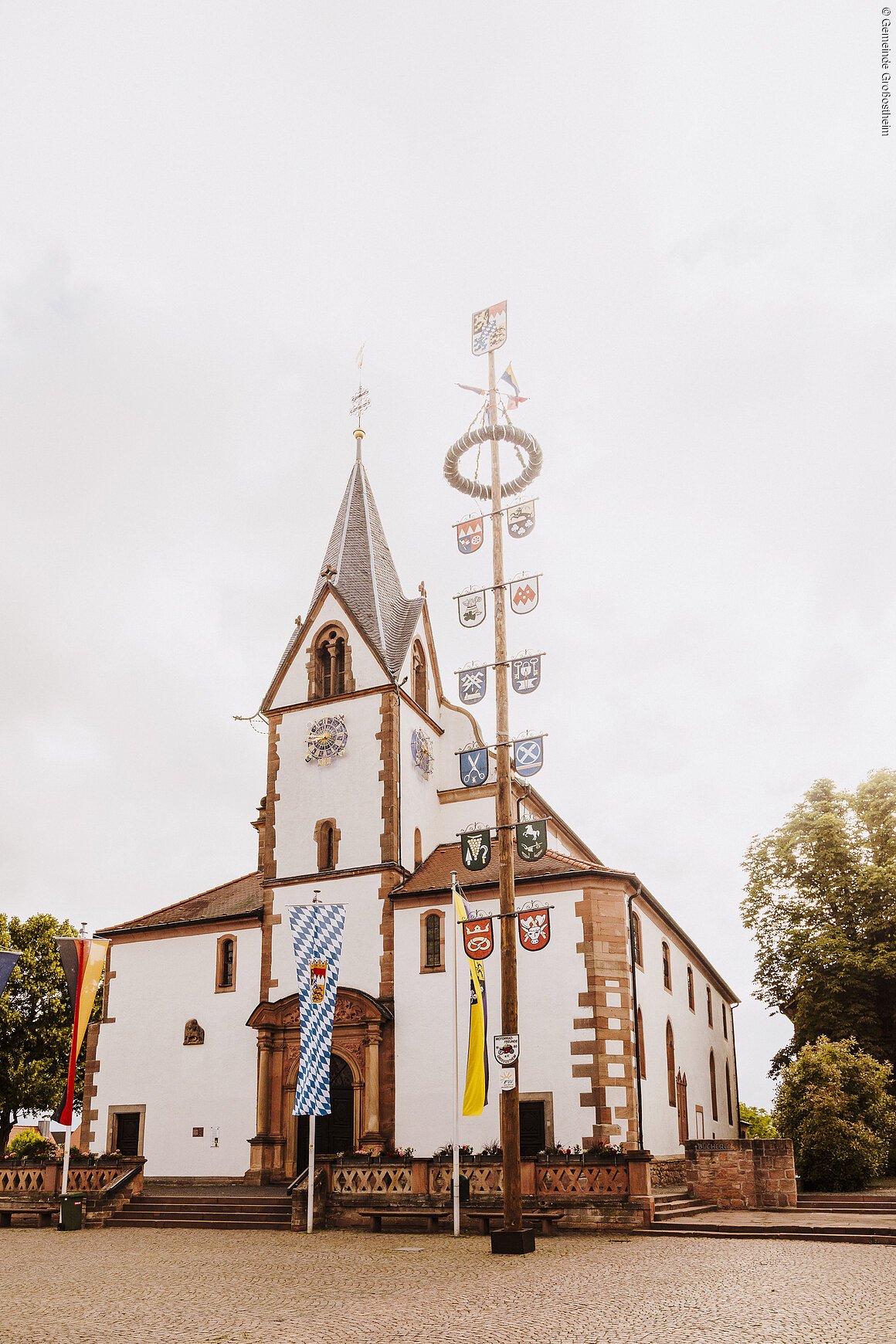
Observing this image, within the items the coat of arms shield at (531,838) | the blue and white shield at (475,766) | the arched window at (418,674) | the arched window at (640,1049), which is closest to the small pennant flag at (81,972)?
the blue and white shield at (475,766)

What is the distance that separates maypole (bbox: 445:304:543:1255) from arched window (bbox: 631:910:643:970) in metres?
9.44

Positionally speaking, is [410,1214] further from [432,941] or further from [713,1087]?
[713,1087]

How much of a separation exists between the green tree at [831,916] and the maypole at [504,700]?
60.7 feet

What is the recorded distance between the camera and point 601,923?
28.9 m

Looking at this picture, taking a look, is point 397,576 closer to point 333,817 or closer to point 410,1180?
point 333,817

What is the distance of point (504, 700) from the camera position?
2134cm

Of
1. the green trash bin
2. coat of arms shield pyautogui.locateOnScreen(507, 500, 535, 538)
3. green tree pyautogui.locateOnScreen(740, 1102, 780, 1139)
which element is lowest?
green tree pyautogui.locateOnScreen(740, 1102, 780, 1139)

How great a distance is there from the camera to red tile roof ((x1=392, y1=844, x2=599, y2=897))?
30.1m

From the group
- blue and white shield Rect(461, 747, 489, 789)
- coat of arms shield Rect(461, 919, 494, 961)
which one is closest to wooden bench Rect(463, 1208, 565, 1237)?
coat of arms shield Rect(461, 919, 494, 961)

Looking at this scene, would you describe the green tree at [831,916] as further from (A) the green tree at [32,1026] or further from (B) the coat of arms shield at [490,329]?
(A) the green tree at [32,1026]

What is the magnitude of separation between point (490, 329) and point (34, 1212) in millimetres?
22142

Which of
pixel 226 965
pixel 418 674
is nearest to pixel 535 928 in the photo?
pixel 226 965

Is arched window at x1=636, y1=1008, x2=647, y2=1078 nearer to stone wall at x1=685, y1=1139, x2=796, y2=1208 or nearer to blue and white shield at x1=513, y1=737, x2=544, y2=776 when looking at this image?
stone wall at x1=685, y1=1139, x2=796, y2=1208

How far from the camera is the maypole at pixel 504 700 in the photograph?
18.4 m
